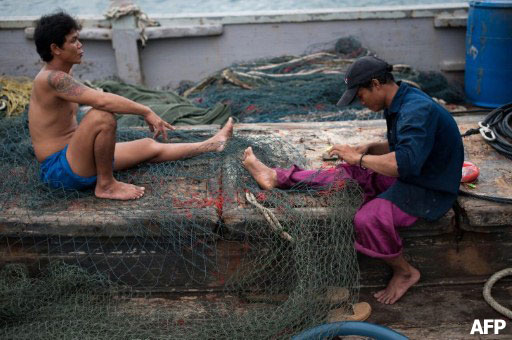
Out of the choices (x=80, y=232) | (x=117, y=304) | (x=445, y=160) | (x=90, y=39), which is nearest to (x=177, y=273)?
(x=117, y=304)

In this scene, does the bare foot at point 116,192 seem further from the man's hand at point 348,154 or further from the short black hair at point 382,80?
the short black hair at point 382,80

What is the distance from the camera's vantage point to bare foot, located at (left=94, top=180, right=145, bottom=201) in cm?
435

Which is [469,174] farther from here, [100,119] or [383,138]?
[100,119]

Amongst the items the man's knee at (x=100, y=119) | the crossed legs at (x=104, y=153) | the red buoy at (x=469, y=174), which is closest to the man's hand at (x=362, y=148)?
the red buoy at (x=469, y=174)

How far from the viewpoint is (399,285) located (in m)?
4.30

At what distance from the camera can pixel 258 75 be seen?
8.05 m

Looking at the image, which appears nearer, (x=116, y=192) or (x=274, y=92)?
(x=116, y=192)

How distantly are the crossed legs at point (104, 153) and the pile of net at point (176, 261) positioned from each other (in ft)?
0.36

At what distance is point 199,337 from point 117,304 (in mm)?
784

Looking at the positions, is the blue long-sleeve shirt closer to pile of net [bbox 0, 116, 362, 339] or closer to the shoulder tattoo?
pile of net [bbox 0, 116, 362, 339]

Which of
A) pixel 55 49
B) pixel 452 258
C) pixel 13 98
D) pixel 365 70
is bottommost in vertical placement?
pixel 452 258

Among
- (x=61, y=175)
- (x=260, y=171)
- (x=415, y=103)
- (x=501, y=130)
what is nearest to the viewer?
(x=415, y=103)

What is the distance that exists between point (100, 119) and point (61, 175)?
1.80ft

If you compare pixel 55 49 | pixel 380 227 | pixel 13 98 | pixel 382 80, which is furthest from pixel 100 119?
pixel 13 98
